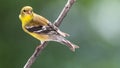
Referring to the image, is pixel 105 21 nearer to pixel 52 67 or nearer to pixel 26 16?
pixel 52 67

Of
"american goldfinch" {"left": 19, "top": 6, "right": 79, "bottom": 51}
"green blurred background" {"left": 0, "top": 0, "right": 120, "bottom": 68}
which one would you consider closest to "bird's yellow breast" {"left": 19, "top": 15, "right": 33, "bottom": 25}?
"american goldfinch" {"left": 19, "top": 6, "right": 79, "bottom": 51}

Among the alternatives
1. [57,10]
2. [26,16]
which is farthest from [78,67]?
[26,16]

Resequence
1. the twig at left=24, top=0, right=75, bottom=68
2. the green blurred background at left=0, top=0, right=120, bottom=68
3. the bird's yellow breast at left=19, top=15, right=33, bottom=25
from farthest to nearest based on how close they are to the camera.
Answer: the green blurred background at left=0, top=0, right=120, bottom=68
the bird's yellow breast at left=19, top=15, right=33, bottom=25
the twig at left=24, top=0, right=75, bottom=68

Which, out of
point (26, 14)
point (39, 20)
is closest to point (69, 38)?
point (39, 20)

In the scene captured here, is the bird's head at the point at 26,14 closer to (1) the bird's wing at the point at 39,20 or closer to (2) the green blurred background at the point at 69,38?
(1) the bird's wing at the point at 39,20

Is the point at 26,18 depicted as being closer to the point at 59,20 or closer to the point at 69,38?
the point at 59,20

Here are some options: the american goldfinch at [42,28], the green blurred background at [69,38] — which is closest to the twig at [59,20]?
the american goldfinch at [42,28]

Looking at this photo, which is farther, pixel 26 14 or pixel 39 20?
pixel 39 20

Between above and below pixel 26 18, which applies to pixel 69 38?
below

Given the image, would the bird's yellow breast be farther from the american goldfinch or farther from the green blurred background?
the green blurred background
